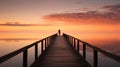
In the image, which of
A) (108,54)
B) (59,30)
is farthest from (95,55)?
(59,30)

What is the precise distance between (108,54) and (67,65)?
5133 millimetres

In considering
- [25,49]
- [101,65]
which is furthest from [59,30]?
[101,65]

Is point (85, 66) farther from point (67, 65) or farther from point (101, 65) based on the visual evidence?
point (101, 65)

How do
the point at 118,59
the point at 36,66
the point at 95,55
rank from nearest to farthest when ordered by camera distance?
the point at 118,59
the point at 95,55
the point at 36,66

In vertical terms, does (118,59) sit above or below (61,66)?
above

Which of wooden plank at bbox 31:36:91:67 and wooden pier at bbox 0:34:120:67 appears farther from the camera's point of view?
wooden plank at bbox 31:36:91:67

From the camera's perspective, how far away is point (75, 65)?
11.1 meters

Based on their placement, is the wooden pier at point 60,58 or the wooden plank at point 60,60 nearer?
the wooden pier at point 60,58

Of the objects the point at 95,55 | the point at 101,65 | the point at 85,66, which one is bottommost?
the point at 101,65

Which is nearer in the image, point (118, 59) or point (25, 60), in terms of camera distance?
point (118, 59)

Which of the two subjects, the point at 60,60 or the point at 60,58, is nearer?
the point at 60,60

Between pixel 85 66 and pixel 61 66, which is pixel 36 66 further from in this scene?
pixel 85 66

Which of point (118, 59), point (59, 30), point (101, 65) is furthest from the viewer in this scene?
point (101, 65)

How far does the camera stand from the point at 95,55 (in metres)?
7.74
